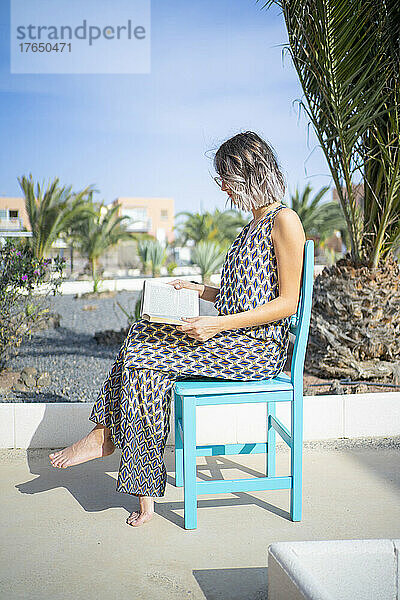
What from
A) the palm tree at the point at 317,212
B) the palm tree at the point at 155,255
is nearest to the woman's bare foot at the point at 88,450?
the palm tree at the point at 155,255

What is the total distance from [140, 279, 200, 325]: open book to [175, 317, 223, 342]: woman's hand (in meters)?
0.07

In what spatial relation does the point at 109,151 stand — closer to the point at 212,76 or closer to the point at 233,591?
the point at 212,76

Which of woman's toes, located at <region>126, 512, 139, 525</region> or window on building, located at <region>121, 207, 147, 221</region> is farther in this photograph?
window on building, located at <region>121, 207, 147, 221</region>

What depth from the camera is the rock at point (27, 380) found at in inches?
168

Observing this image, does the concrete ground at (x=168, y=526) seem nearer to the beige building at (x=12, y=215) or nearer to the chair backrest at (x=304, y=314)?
the chair backrest at (x=304, y=314)

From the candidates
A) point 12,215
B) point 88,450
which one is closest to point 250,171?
point 88,450

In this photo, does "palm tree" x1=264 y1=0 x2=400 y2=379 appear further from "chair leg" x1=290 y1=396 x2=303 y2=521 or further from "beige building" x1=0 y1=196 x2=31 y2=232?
"beige building" x1=0 y1=196 x2=31 y2=232

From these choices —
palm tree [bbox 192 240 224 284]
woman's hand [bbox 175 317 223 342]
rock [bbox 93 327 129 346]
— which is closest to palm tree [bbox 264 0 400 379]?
woman's hand [bbox 175 317 223 342]

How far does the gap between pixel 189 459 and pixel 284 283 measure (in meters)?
0.69

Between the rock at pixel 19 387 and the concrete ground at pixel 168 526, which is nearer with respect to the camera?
the concrete ground at pixel 168 526

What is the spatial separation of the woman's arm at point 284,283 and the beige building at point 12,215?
14069mm

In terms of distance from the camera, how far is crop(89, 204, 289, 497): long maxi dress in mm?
2195

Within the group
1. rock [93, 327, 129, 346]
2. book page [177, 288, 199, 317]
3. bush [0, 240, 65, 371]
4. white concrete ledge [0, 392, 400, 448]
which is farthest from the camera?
rock [93, 327, 129, 346]

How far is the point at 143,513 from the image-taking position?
2.24 metres
